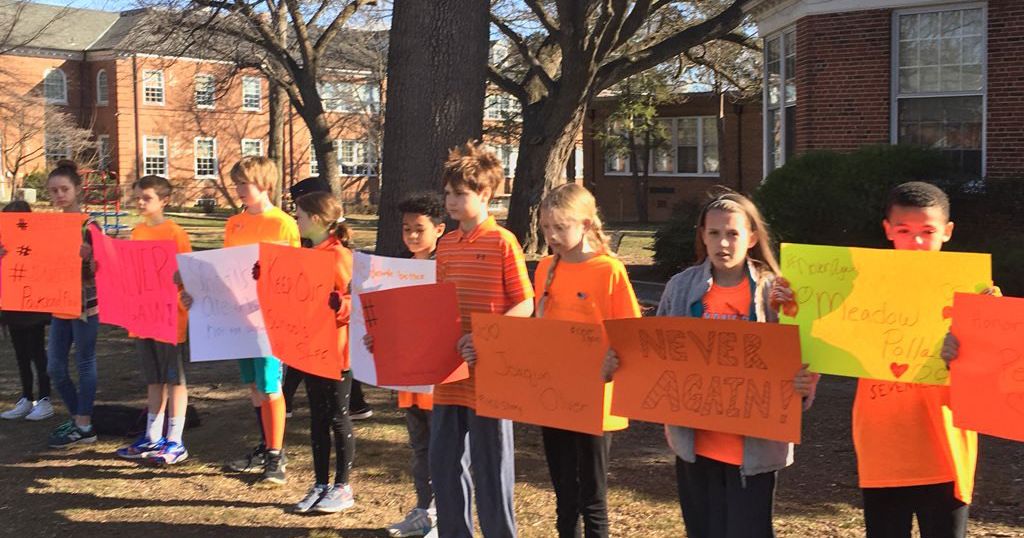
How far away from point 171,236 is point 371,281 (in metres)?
2.02

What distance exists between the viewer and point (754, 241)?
3.75 meters

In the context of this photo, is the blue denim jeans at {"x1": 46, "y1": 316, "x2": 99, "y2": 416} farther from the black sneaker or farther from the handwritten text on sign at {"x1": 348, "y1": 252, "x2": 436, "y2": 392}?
the handwritten text on sign at {"x1": 348, "y1": 252, "x2": 436, "y2": 392}

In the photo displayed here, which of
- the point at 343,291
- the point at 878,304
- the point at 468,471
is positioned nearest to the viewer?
the point at 878,304

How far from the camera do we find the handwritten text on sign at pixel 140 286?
609 centimetres

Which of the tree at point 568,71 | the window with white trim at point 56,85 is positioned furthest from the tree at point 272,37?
the window with white trim at point 56,85

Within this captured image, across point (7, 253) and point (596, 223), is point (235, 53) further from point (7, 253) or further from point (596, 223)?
point (596, 223)

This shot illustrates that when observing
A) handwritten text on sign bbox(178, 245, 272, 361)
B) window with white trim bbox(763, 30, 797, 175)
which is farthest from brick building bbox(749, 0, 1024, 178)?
handwritten text on sign bbox(178, 245, 272, 361)

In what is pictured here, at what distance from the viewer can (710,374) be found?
147 inches

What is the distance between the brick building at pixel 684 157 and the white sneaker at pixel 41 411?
27.2 m

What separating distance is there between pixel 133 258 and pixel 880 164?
420 inches

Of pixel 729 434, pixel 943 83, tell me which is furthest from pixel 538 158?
pixel 729 434

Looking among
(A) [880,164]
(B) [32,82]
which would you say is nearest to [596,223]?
(A) [880,164]

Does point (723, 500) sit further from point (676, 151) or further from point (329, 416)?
point (676, 151)

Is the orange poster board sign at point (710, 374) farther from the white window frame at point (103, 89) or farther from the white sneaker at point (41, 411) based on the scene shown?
the white window frame at point (103, 89)
